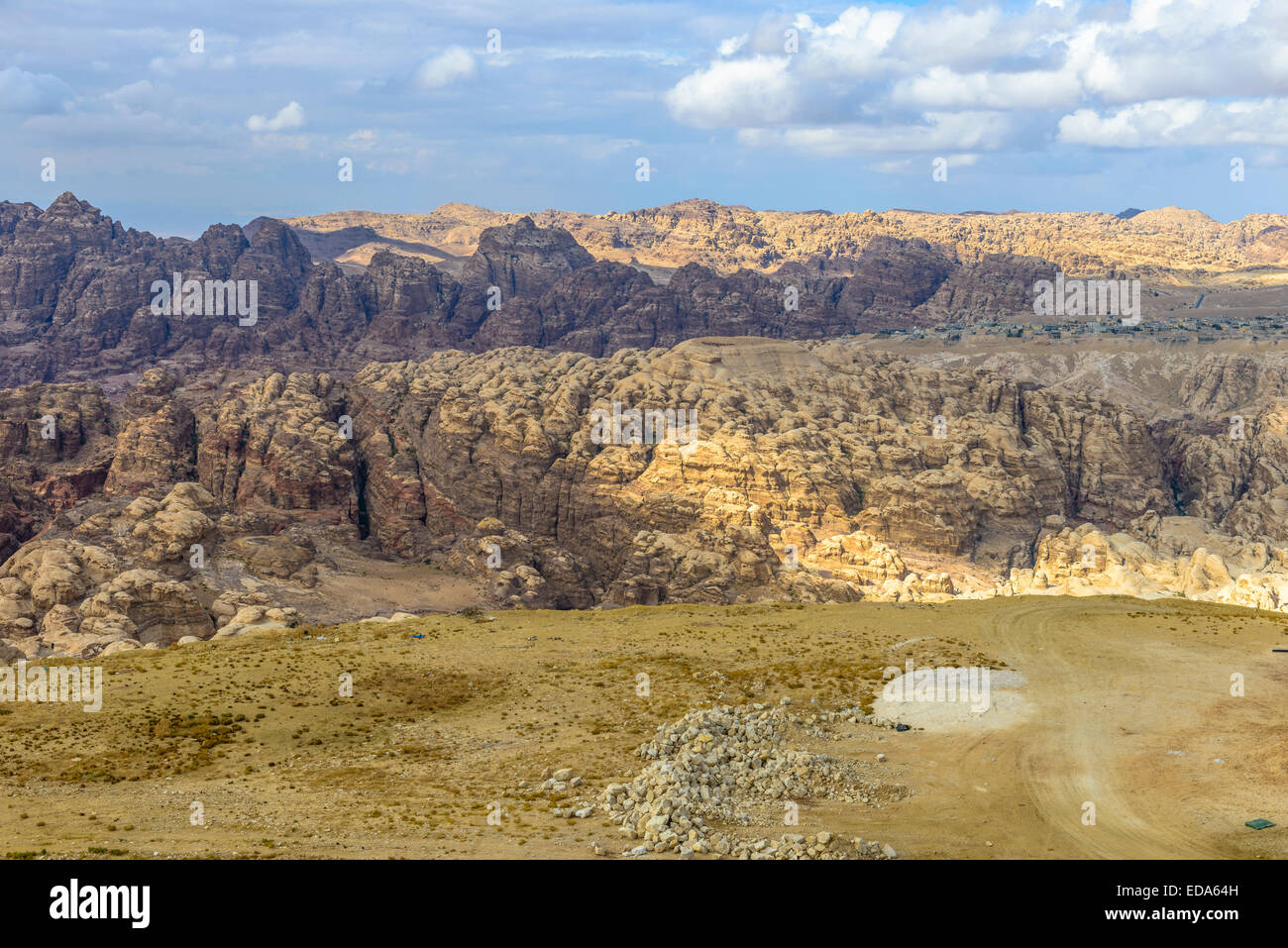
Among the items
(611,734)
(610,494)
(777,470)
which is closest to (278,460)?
(610,494)

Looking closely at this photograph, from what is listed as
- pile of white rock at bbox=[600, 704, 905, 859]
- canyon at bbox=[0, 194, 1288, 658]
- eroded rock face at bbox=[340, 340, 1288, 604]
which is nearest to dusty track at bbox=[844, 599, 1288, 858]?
pile of white rock at bbox=[600, 704, 905, 859]

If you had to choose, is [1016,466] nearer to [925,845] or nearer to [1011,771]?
[1011,771]

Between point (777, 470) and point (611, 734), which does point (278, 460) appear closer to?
point (777, 470)

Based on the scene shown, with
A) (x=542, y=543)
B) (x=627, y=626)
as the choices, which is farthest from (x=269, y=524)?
(x=627, y=626)

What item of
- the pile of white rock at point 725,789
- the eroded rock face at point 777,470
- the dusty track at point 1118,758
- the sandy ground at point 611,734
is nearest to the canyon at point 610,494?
the eroded rock face at point 777,470

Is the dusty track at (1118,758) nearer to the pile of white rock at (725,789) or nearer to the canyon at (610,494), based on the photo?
the pile of white rock at (725,789)
